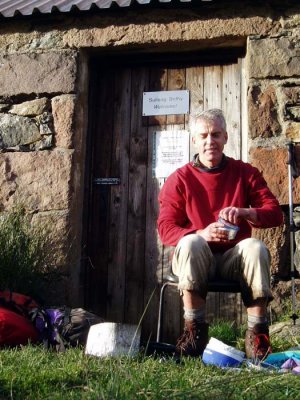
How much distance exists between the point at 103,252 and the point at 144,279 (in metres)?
0.40

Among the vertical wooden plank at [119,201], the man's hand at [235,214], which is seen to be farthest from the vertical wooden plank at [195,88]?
the man's hand at [235,214]

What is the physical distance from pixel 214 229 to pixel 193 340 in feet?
1.90

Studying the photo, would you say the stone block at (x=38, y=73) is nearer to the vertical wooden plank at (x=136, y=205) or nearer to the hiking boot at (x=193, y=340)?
the vertical wooden plank at (x=136, y=205)

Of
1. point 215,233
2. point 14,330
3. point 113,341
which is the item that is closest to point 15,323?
point 14,330

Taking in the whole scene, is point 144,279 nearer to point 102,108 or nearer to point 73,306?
point 73,306

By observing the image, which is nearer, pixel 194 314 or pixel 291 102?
pixel 194 314

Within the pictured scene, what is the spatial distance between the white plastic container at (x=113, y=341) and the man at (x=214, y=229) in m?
0.29

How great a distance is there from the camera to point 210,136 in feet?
11.4

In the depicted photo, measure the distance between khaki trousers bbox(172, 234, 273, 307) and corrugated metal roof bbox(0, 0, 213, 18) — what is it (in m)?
2.24

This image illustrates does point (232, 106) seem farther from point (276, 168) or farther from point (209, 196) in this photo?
point (209, 196)

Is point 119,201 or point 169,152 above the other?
point 169,152

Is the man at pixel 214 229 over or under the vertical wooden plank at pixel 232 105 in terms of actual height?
under

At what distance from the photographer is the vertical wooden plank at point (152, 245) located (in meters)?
4.66

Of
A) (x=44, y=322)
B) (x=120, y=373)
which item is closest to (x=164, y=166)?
(x=44, y=322)
